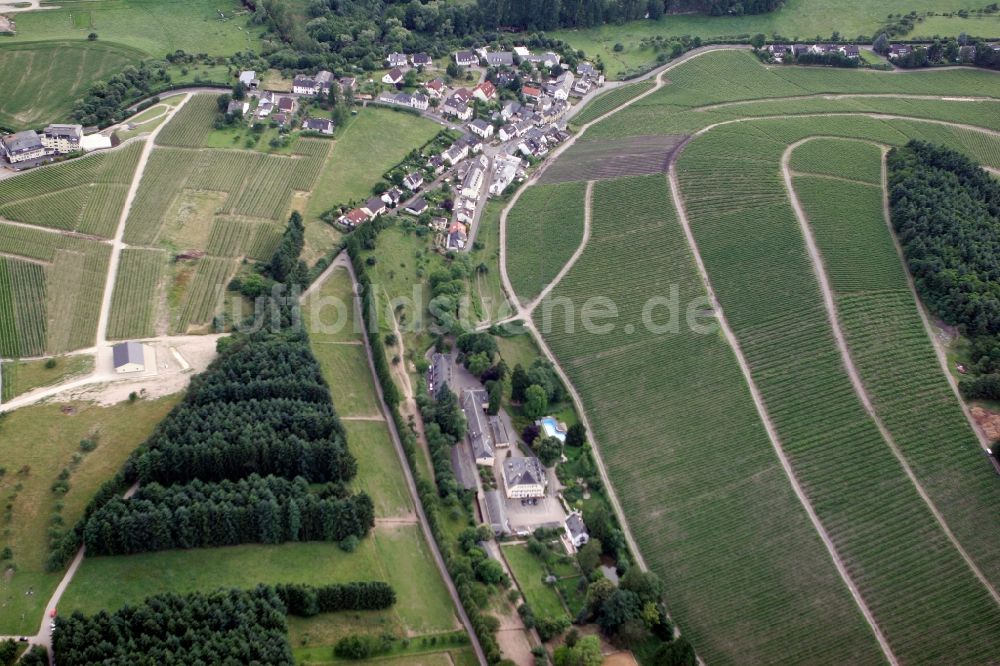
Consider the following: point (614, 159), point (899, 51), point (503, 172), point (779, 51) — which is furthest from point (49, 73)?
point (899, 51)

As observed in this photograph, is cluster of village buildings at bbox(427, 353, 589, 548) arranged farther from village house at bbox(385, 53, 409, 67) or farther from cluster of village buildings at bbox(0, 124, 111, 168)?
village house at bbox(385, 53, 409, 67)

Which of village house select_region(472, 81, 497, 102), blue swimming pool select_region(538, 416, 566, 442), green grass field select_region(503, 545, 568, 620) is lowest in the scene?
green grass field select_region(503, 545, 568, 620)

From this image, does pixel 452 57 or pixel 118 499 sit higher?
pixel 452 57

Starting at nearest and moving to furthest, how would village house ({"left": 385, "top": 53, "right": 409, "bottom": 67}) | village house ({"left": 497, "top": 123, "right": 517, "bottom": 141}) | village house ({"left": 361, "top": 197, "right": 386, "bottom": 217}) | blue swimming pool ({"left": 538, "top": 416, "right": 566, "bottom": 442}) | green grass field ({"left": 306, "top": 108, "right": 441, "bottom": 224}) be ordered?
blue swimming pool ({"left": 538, "top": 416, "right": 566, "bottom": 442})
village house ({"left": 361, "top": 197, "right": 386, "bottom": 217})
green grass field ({"left": 306, "top": 108, "right": 441, "bottom": 224})
village house ({"left": 497, "top": 123, "right": 517, "bottom": 141})
village house ({"left": 385, "top": 53, "right": 409, "bottom": 67})

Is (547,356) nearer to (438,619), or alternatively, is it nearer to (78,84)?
(438,619)

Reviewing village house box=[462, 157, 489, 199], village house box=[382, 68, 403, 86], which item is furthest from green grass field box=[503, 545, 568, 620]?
village house box=[382, 68, 403, 86]

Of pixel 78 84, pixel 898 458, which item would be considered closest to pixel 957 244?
pixel 898 458

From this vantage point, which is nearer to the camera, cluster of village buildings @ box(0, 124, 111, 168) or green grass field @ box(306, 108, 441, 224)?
cluster of village buildings @ box(0, 124, 111, 168)

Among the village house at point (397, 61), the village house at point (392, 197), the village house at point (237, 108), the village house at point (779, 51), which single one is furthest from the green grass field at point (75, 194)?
the village house at point (779, 51)
